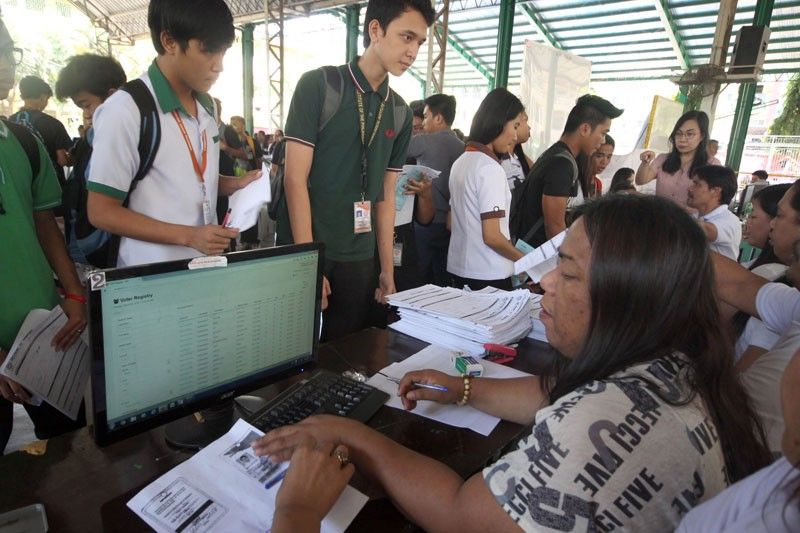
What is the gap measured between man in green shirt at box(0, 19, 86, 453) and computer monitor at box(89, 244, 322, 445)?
17.3 inches

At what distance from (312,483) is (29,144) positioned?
3.94 feet

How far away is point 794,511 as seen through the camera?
393 mm

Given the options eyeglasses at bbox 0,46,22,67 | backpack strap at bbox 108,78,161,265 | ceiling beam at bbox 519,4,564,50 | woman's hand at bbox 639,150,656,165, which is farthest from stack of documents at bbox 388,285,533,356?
ceiling beam at bbox 519,4,564,50

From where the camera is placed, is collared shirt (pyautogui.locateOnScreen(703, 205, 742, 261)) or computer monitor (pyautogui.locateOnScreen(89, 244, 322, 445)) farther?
collared shirt (pyautogui.locateOnScreen(703, 205, 742, 261))

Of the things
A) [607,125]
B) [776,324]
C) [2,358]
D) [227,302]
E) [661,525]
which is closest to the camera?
[661,525]

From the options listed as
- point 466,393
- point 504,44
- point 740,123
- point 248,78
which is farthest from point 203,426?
point 248,78

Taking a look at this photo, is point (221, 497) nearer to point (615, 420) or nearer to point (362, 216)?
point (615, 420)

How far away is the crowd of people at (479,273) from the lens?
2.00 feet

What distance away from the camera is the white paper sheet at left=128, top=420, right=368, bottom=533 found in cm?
66

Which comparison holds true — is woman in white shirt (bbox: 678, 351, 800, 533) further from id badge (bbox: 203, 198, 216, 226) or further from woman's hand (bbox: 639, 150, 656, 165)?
woman's hand (bbox: 639, 150, 656, 165)

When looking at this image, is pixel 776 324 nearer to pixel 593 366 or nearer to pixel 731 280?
pixel 731 280

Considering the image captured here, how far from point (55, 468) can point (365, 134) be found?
1262 millimetres

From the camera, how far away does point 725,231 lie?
8.36ft

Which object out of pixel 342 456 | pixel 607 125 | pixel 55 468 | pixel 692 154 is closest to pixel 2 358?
pixel 55 468
